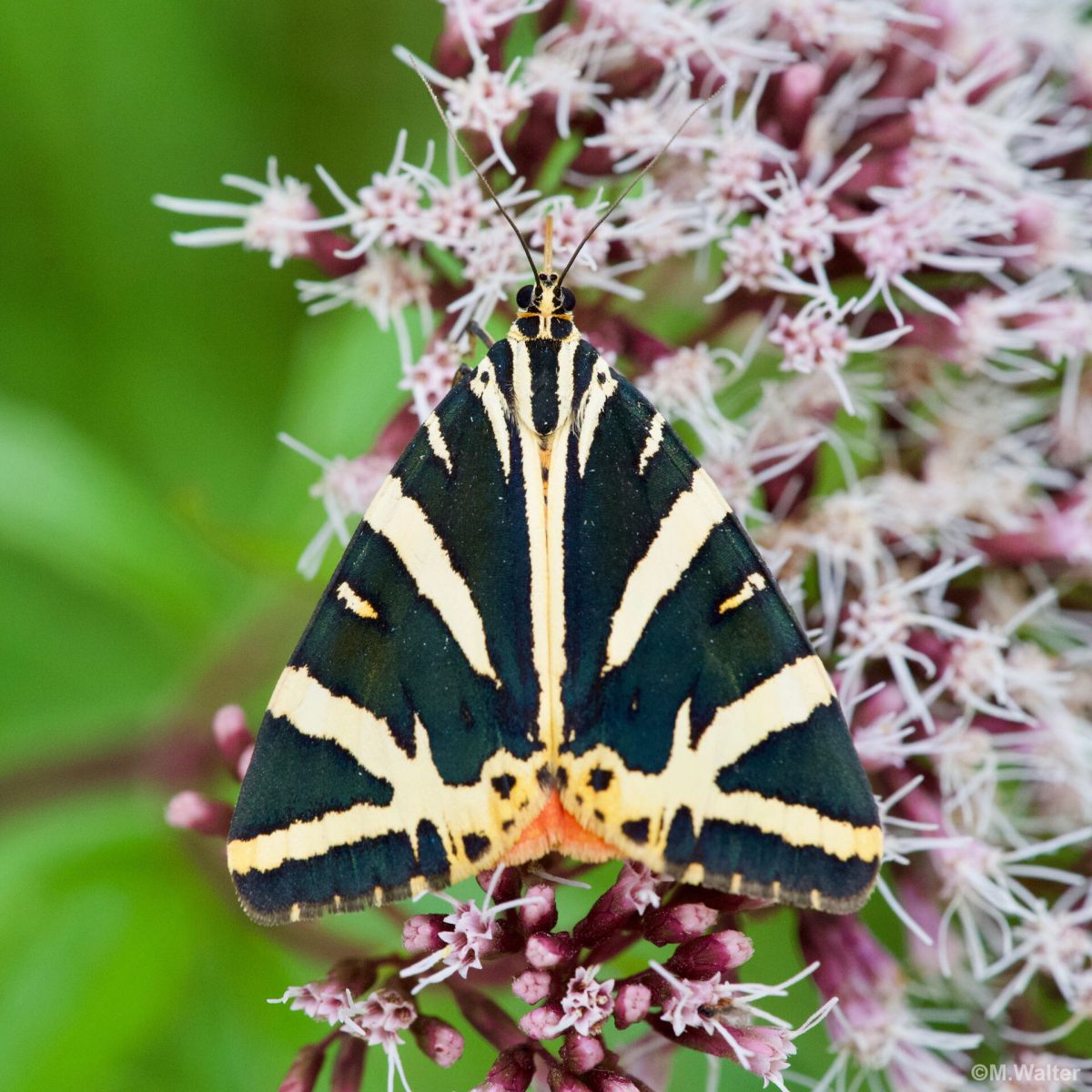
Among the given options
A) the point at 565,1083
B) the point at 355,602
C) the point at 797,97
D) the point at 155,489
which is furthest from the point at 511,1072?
the point at 155,489

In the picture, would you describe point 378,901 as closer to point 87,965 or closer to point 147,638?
point 87,965

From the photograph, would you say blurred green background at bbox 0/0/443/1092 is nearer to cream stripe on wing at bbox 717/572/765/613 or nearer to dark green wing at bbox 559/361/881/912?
dark green wing at bbox 559/361/881/912

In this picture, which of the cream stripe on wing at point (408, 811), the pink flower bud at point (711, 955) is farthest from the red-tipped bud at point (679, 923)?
the cream stripe on wing at point (408, 811)

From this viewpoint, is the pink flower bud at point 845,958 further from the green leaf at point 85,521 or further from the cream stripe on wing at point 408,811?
the green leaf at point 85,521

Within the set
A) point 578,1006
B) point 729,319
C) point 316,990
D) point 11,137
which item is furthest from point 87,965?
point 11,137

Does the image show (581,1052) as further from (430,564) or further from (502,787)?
(430,564)

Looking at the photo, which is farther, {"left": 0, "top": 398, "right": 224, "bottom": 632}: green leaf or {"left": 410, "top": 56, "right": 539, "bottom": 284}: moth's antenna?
{"left": 0, "top": 398, "right": 224, "bottom": 632}: green leaf

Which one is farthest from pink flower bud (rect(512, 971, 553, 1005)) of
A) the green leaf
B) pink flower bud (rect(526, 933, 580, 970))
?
the green leaf
